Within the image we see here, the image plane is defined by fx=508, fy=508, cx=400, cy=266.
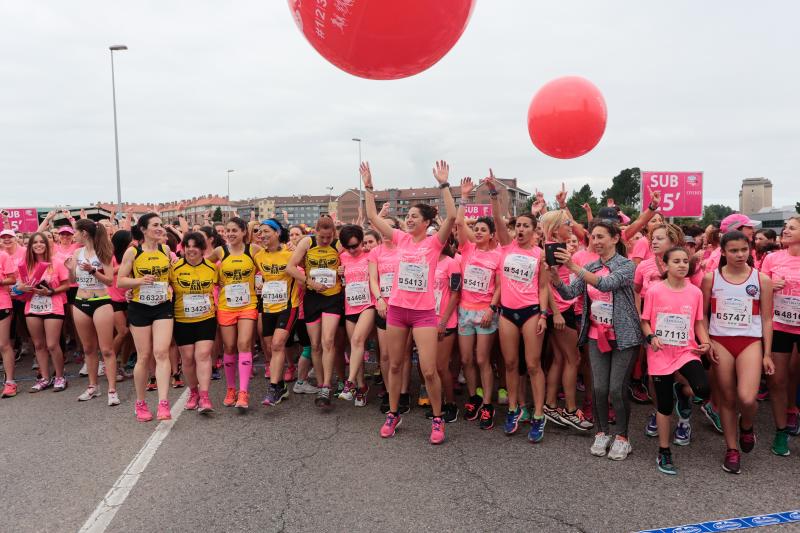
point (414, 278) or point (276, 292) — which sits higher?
point (414, 278)

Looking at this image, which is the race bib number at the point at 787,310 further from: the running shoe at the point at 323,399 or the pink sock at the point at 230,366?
the pink sock at the point at 230,366

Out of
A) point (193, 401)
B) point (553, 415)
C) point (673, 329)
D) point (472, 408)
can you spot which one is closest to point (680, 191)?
point (553, 415)

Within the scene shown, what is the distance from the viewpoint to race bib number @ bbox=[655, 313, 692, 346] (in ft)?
12.9

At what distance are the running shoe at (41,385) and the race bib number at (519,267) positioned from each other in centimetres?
585

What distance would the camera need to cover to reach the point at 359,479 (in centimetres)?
372

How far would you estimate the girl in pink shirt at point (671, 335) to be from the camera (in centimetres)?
389

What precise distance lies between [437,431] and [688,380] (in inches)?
80.7

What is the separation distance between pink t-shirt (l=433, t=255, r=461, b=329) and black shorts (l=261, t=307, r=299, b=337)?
1.66 metres

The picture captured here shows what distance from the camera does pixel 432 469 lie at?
12.8 feet

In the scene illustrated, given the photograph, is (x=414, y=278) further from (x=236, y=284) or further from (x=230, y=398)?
A: (x=230, y=398)

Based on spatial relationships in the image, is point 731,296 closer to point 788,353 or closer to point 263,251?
point 788,353

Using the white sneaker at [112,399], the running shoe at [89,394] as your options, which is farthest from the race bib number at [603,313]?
the running shoe at [89,394]

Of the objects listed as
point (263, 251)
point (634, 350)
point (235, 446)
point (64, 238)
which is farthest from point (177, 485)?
point (64, 238)

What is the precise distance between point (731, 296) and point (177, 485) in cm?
448
